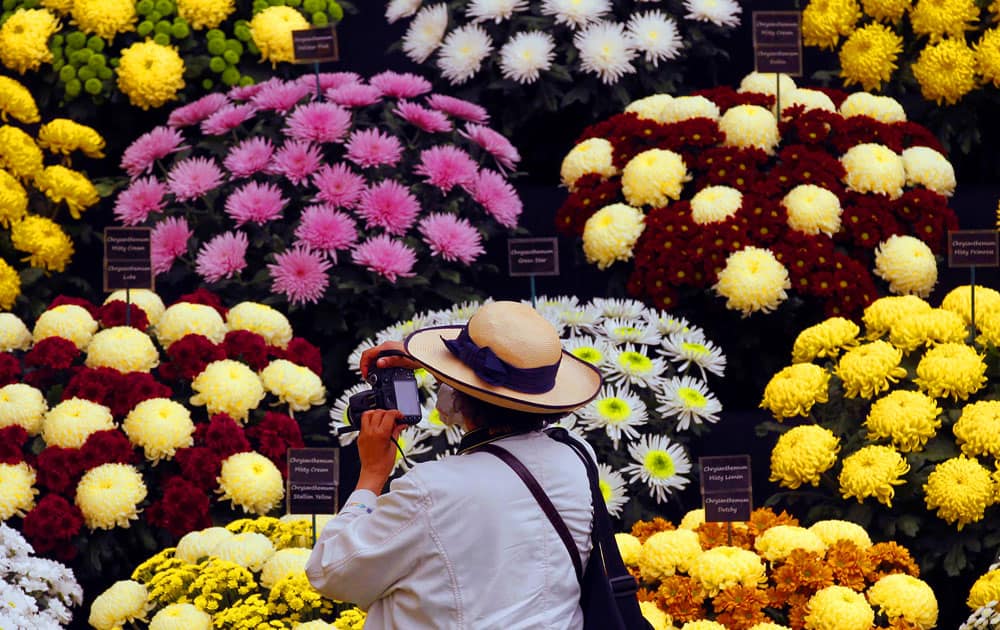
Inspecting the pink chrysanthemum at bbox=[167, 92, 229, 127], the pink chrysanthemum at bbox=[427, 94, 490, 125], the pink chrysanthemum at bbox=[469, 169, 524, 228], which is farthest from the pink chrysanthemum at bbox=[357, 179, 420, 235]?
the pink chrysanthemum at bbox=[167, 92, 229, 127]

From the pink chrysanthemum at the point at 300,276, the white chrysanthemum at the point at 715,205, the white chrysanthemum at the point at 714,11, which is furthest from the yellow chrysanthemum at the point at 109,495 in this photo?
the white chrysanthemum at the point at 714,11

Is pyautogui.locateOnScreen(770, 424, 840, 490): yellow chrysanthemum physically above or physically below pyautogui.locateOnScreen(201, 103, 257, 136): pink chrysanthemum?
below

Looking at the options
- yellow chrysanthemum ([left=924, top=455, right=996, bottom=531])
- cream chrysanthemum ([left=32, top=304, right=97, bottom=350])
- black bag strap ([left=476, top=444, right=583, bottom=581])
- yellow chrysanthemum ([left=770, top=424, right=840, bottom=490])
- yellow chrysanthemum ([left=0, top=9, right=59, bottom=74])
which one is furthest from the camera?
yellow chrysanthemum ([left=0, top=9, right=59, bottom=74])

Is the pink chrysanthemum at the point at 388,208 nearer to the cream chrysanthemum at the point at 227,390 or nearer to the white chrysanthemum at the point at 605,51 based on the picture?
the cream chrysanthemum at the point at 227,390

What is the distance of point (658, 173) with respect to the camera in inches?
214

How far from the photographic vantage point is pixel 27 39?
6293 mm

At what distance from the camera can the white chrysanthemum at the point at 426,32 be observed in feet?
20.8

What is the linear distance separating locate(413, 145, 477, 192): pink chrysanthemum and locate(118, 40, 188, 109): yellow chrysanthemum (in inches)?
52.8

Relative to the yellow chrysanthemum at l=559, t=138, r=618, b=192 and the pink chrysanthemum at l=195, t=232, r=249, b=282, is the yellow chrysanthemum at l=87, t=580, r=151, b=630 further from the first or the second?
the yellow chrysanthemum at l=559, t=138, r=618, b=192

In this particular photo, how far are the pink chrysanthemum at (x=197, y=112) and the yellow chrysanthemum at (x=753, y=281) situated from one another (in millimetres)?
2080

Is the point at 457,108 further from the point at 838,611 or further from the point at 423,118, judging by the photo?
the point at 838,611

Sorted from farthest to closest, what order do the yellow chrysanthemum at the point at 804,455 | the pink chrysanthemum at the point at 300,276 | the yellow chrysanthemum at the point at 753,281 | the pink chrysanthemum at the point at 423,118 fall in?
1. the pink chrysanthemum at the point at 423,118
2. the pink chrysanthemum at the point at 300,276
3. the yellow chrysanthemum at the point at 753,281
4. the yellow chrysanthemum at the point at 804,455

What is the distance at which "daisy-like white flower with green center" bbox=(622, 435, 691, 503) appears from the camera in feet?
14.3

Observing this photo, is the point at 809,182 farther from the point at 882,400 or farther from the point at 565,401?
the point at 565,401
